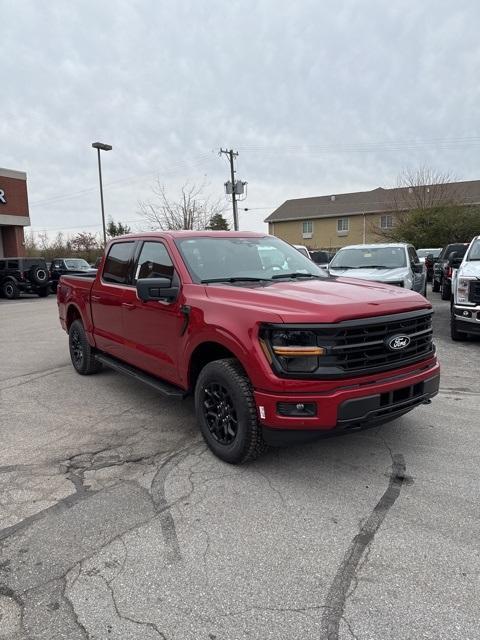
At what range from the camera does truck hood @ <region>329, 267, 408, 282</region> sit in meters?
10.1

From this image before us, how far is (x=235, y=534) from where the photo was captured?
285 cm

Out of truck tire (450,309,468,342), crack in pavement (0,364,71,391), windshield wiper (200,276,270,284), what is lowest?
crack in pavement (0,364,71,391)

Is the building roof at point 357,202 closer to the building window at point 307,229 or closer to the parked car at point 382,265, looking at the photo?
the building window at point 307,229

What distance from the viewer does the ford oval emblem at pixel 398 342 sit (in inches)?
135

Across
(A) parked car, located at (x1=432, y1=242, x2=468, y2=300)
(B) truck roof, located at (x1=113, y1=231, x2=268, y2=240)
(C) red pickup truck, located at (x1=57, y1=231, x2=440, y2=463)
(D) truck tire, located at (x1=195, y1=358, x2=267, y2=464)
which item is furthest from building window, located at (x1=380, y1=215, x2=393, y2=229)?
(D) truck tire, located at (x1=195, y1=358, x2=267, y2=464)

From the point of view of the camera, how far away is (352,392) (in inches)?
126

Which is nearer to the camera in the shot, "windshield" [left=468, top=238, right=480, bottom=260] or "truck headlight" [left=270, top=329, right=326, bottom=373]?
"truck headlight" [left=270, top=329, right=326, bottom=373]

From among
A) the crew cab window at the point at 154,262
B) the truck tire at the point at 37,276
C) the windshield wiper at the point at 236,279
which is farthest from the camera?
the truck tire at the point at 37,276

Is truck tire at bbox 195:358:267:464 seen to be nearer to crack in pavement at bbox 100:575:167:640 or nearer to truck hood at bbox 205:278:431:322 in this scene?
truck hood at bbox 205:278:431:322

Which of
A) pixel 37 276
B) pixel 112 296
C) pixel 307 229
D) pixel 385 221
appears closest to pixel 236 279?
pixel 112 296

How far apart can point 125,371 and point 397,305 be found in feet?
9.80

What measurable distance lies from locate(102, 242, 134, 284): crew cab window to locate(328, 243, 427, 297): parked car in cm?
603

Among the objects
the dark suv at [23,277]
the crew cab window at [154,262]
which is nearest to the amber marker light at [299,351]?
the crew cab window at [154,262]

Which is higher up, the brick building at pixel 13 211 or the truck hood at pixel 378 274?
the brick building at pixel 13 211
